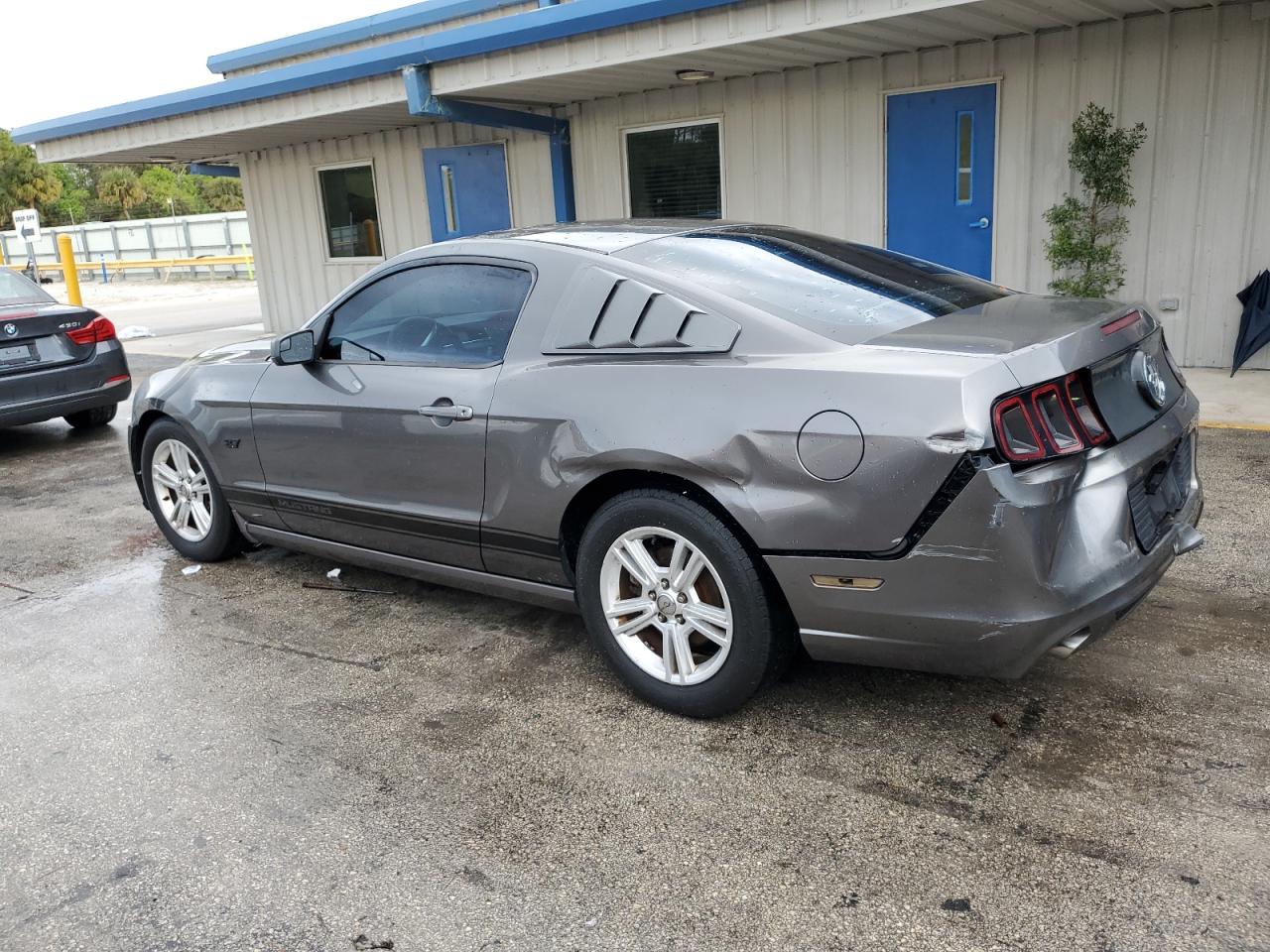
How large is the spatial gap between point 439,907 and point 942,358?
1.90 m

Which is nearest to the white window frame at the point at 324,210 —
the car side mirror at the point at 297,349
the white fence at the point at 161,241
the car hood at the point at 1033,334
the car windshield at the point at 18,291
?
the car windshield at the point at 18,291

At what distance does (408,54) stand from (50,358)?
4019mm

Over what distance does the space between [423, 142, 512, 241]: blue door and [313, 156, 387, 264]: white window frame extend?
36.6 inches

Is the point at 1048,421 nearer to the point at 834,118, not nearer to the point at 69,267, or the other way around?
the point at 834,118

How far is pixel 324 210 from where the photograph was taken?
14.2 metres

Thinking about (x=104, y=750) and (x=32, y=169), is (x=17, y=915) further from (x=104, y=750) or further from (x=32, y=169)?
(x=32, y=169)

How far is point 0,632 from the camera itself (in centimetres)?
464

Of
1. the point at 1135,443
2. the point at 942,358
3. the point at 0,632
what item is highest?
the point at 942,358

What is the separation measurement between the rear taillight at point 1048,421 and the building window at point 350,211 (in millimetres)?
11830

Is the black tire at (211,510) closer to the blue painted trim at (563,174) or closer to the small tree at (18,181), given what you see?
the blue painted trim at (563,174)

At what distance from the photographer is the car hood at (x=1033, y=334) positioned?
2.93 metres

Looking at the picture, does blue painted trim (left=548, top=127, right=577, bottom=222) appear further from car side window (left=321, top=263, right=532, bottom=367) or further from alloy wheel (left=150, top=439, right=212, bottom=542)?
car side window (left=321, top=263, right=532, bottom=367)

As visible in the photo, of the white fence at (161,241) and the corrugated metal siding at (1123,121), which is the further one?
the white fence at (161,241)

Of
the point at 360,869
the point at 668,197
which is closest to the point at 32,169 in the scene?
the point at 668,197
